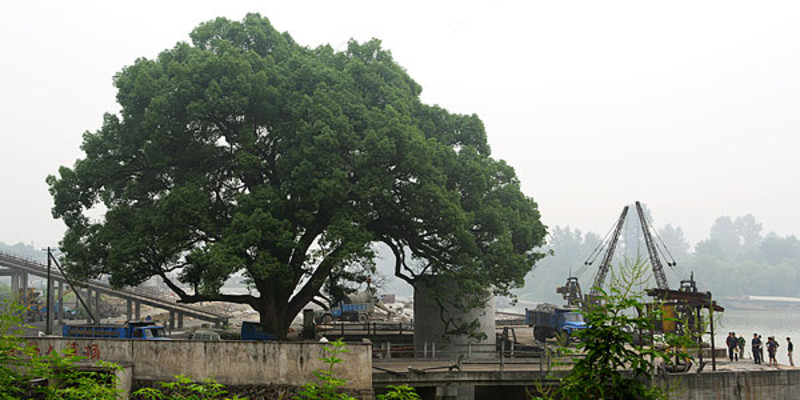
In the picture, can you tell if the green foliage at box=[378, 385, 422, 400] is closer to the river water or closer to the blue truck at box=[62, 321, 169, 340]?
the river water

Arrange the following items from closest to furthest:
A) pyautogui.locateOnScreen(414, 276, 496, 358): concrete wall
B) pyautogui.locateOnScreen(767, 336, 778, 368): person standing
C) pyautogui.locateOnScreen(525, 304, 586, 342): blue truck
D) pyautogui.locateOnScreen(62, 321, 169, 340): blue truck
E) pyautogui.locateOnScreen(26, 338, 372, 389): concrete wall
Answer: pyautogui.locateOnScreen(26, 338, 372, 389): concrete wall < pyautogui.locateOnScreen(62, 321, 169, 340): blue truck < pyautogui.locateOnScreen(767, 336, 778, 368): person standing < pyautogui.locateOnScreen(414, 276, 496, 358): concrete wall < pyautogui.locateOnScreen(525, 304, 586, 342): blue truck

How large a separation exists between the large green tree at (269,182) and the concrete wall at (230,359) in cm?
377

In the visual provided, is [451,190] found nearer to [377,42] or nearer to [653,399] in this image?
[377,42]

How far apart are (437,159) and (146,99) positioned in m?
13.0

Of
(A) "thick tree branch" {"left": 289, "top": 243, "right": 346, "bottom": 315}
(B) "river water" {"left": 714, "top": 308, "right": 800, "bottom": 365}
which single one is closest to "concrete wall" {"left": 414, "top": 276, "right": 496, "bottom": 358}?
(A) "thick tree branch" {"left": 289, "top": 243, "right": 346, "bottom": 315}

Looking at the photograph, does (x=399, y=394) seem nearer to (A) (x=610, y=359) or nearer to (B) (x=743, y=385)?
(A) (x=610, y=359)

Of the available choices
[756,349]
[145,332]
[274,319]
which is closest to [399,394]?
[145,332]

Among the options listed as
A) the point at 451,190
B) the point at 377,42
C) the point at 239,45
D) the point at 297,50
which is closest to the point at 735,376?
the point at 451,190

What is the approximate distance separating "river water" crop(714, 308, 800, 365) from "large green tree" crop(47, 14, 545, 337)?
461 inches

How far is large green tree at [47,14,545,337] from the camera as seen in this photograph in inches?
A: 1000

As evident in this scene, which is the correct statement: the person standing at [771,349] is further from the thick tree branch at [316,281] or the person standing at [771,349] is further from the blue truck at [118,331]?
the blue truck at [118,331]

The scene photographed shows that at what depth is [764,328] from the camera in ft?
283

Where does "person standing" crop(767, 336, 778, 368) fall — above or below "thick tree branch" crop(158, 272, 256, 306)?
below

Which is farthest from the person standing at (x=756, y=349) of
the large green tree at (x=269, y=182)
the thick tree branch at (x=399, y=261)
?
the thick tree branch at (x=399, y=261)
